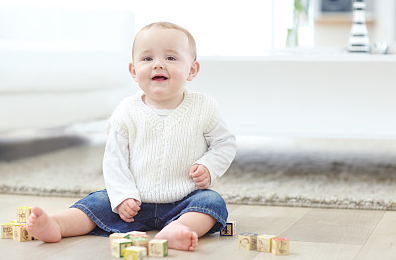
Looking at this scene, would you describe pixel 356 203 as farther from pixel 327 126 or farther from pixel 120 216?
pixel 120 216

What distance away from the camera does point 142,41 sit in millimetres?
1323

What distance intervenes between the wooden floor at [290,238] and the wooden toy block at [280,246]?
0.01 meters

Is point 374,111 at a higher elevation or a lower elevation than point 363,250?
higher

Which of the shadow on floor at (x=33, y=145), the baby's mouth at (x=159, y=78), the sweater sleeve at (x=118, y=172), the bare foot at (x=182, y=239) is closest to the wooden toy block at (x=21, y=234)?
the sweater sleeve at (x=118, y=172)

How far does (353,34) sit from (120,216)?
120 centimetres

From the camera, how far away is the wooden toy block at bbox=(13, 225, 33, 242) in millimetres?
1224

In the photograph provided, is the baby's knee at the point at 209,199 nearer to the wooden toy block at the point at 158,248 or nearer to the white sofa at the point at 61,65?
the wooden toy block at the point at 158,248

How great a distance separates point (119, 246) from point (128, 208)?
0.57 ft

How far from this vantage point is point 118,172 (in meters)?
1.31

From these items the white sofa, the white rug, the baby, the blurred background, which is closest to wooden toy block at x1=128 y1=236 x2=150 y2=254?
the baby

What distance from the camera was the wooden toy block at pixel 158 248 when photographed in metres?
1.10

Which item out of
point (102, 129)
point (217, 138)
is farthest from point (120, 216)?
point (102, 129)

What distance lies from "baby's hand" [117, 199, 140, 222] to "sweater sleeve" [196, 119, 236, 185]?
151mm

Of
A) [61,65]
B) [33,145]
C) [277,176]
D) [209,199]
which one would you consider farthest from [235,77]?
[33,145]
